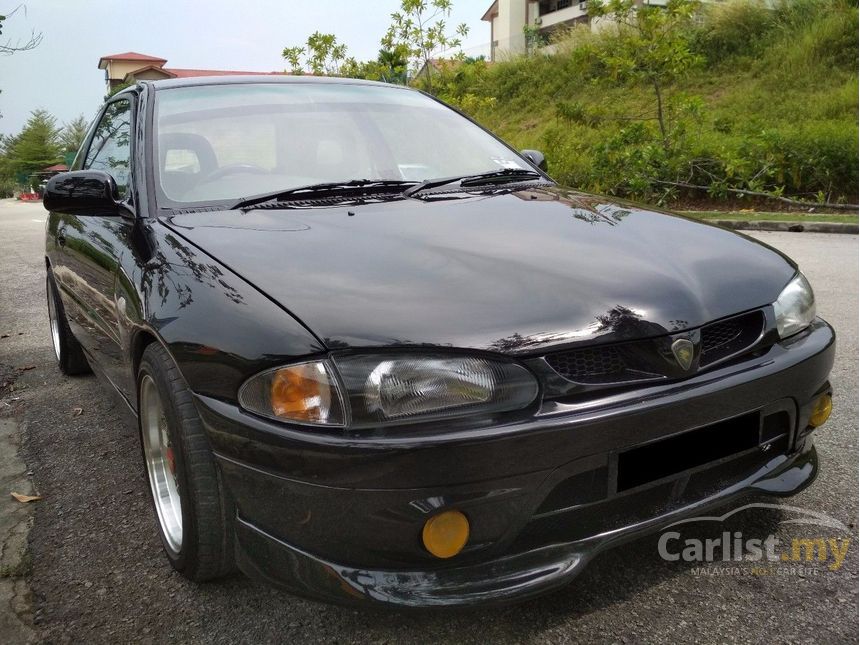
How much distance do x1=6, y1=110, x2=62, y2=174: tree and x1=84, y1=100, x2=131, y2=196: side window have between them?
73.5m

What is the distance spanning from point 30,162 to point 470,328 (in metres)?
77.7

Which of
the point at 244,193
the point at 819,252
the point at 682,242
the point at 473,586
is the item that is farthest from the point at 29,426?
the point at 819,252

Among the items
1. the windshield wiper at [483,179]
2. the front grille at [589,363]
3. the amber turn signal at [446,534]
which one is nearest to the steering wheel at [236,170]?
the windshield wiper at [483,179]

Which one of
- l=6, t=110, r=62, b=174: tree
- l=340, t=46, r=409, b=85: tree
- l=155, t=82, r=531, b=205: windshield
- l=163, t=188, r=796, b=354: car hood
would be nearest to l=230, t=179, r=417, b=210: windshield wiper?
l=155, t=82, r=531, b=205: windshield

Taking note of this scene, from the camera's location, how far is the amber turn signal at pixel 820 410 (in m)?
2.15

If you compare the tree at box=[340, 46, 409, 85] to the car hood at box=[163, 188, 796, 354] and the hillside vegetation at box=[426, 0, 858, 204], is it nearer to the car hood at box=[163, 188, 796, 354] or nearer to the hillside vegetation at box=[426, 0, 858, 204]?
the hillside vegetation at box=[426, 0, 858, 204]

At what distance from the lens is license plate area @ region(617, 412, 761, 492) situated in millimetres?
1743

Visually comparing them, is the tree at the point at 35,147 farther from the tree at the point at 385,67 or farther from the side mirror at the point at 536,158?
the side mirror at the point at 536,158

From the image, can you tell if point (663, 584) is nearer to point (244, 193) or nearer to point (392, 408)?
point (392, 408)

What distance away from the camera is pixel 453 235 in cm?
219

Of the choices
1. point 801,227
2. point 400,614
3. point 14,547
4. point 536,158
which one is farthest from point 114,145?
point 801,227

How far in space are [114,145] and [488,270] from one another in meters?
2.10

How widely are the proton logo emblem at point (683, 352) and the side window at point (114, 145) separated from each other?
1.98 m

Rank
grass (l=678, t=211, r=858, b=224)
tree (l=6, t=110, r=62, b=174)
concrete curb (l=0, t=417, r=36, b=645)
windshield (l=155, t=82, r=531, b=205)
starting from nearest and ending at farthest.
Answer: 1. concrete curb (l=0, t=417, r=36, b=645)
2. windshield (l=155, t=82, r=531, b=205)
3. grass (l=678, t=211, r=858, b=224)
4. tree (l=6, t=110, r=62, b=174)
